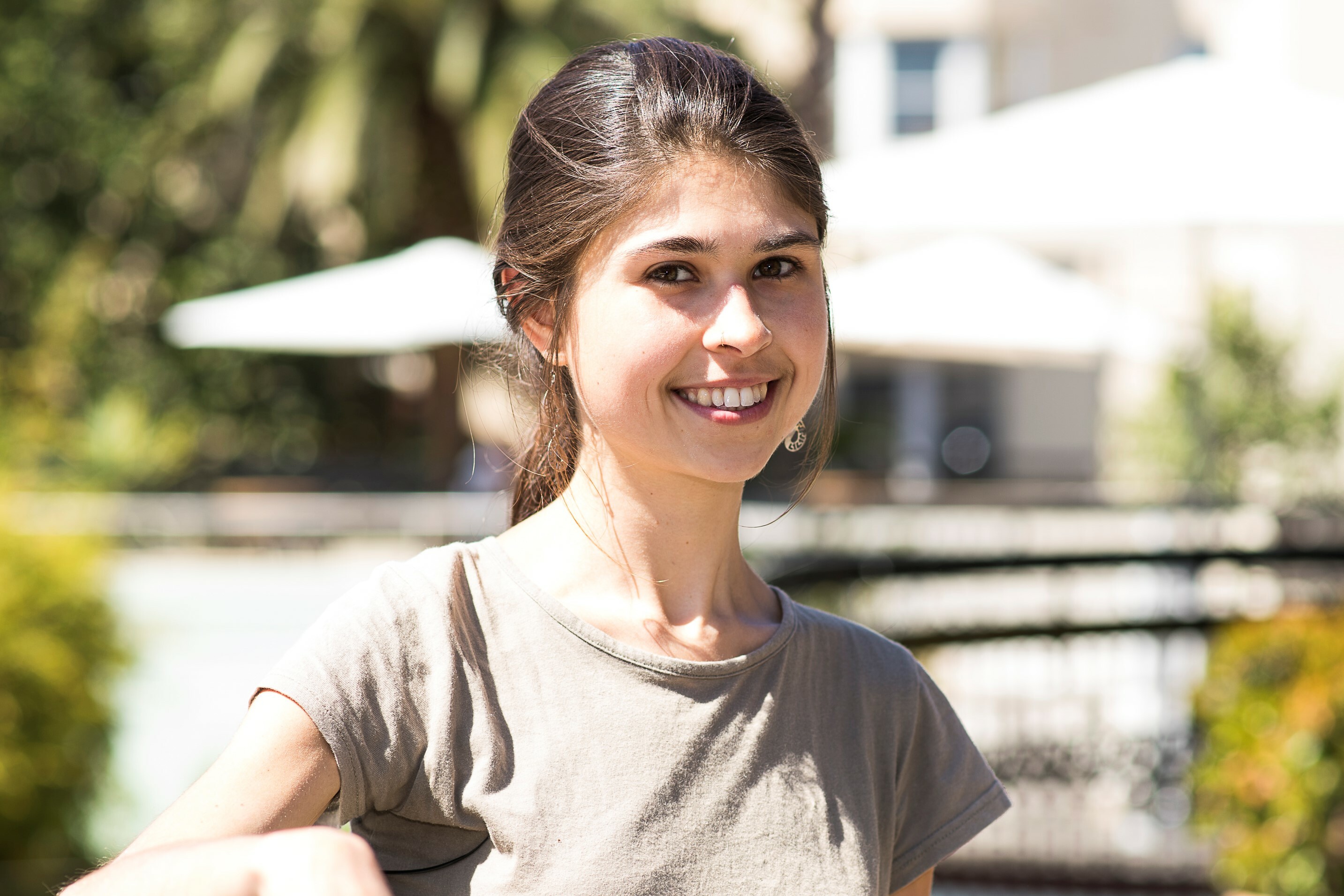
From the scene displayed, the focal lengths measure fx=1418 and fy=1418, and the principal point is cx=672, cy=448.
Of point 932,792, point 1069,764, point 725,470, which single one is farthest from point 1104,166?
point 725,470

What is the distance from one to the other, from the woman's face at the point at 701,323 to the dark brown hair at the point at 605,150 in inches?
0.8

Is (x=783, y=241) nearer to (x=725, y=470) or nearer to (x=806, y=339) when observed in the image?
(x=806, y=339)

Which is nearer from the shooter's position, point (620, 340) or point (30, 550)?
point (620, 340)

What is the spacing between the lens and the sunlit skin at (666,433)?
110cm

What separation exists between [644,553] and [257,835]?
1.51 feet

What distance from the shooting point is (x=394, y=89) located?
14.3m

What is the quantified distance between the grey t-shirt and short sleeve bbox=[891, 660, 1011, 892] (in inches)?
2.5

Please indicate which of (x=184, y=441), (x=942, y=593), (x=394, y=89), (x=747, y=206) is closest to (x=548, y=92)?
(x=747, y=206)

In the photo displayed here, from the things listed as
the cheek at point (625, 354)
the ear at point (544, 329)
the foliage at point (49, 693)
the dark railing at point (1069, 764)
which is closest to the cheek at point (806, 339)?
the cheek at point (625, 354)

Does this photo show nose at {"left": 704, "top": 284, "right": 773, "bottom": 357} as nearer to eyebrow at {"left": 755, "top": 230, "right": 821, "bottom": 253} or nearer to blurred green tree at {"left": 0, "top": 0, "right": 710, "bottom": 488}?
eyebrow at {"left": 755, "top": 230, "right": 821, "bottom": 253}

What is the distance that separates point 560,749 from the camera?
1204 millimetres

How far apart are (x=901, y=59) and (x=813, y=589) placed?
1537cm

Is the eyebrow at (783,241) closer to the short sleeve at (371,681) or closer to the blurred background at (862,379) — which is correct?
the blurred background at (862,379)

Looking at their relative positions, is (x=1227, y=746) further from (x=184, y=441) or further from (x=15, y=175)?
(x=15, y=175)
